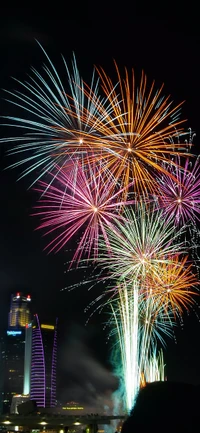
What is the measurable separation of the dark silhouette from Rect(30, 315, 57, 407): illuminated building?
124 m

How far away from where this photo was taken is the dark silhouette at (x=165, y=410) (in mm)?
2725

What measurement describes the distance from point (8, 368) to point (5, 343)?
713cm

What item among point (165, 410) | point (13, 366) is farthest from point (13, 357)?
point (165, 410)

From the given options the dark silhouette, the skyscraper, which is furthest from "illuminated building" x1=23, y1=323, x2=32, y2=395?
the dark silhouette

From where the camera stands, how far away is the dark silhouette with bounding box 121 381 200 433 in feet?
8.94

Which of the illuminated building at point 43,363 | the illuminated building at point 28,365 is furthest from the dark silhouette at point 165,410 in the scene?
the illuminated building at point 28,365

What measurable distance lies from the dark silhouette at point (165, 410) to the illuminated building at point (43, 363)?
124304 mm

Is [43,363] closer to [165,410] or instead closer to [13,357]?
[13,357]

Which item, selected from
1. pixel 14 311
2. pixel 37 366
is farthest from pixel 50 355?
pixel 14 311

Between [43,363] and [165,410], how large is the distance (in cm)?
12670

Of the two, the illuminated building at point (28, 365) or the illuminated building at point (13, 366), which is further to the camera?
the illuminated building at point (13, 366)

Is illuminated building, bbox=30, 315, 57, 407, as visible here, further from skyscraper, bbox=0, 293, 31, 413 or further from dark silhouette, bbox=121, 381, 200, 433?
dark silhouette, bbox=121, 381, 200, 433

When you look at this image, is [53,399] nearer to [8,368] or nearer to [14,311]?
[8,368]

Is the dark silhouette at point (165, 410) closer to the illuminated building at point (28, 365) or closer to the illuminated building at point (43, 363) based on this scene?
the illuminated building at point (43, 363)
